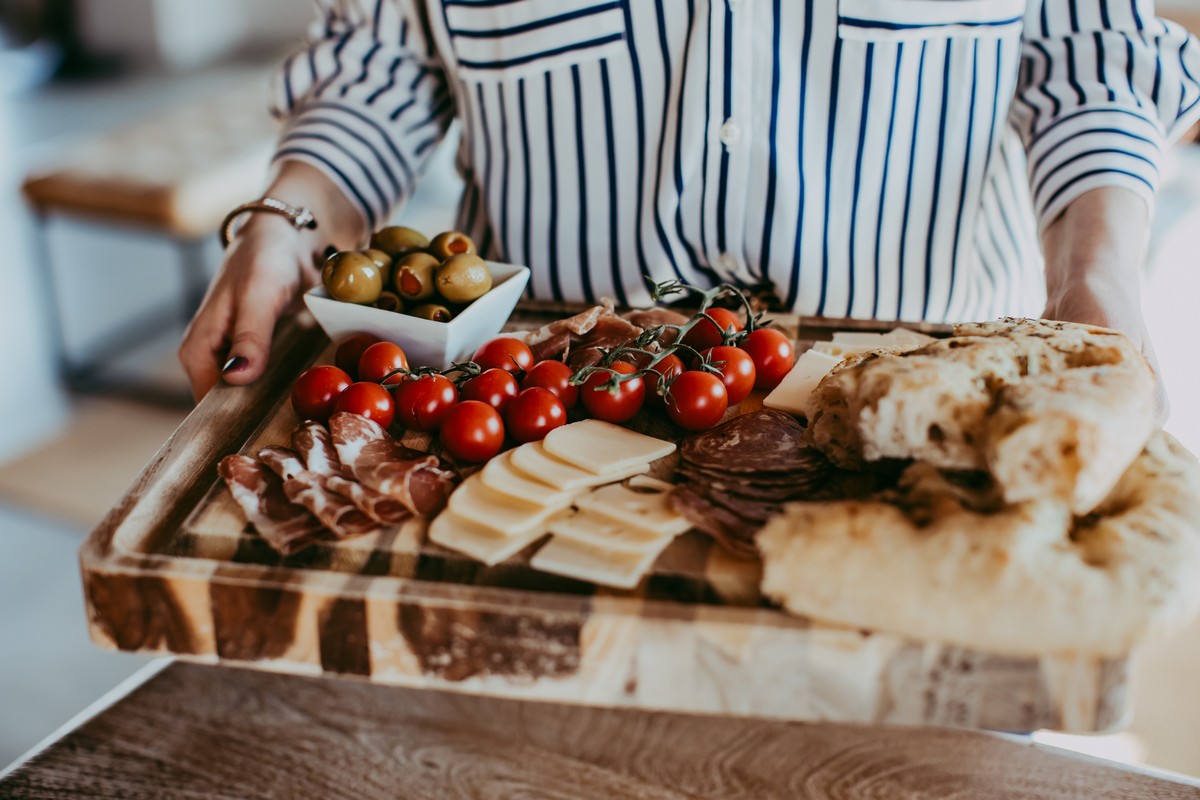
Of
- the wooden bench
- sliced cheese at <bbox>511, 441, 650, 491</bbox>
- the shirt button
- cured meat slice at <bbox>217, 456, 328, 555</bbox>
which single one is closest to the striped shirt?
the shirt button

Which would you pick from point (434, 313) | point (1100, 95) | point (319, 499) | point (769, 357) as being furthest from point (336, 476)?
point (1100, 95)

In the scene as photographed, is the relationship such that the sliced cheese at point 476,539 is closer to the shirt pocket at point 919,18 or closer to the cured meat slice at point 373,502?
the cured meat slice at point 373,502

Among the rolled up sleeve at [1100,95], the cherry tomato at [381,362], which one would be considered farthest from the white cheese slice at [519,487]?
the rolled up sleeve at [1100,95]

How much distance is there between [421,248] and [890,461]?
655mm

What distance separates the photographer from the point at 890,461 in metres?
1.02

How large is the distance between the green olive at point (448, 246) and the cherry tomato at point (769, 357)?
1.22 feet

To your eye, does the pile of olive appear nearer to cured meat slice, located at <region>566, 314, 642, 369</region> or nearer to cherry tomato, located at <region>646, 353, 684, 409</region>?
cured meat slice, located at <region>566, 314, 642, 369</region>

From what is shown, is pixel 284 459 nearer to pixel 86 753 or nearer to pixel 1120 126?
pixel 86 753

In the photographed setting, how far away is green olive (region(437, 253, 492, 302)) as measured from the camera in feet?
4.12

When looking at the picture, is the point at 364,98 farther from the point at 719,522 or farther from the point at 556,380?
A: the point at 719,522

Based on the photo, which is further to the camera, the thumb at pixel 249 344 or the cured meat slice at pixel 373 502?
the thumb at pixel 249 344

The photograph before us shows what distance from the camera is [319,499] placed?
3.34 feet

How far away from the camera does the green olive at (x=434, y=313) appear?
1264 millimetres

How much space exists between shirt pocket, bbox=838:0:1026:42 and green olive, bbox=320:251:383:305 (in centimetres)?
62
